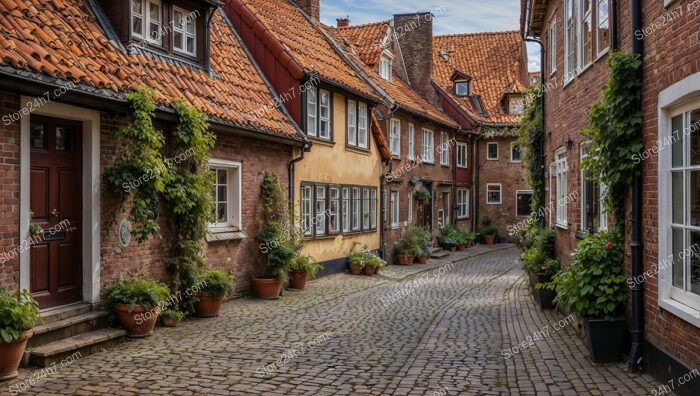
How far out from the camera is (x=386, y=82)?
2645 cm

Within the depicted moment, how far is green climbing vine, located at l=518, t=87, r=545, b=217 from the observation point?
16484 mm

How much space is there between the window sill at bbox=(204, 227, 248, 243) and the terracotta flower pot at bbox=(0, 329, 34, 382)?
5206 mm

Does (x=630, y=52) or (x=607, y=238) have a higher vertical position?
(x=630, y=52)

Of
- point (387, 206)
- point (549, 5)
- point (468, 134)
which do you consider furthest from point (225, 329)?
point (468, 134)

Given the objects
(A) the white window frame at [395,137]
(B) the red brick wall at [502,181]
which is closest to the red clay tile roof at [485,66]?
(B) the red brick wall at [502,181]

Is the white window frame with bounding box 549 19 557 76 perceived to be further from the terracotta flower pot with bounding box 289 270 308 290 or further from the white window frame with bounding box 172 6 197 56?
the white window frame with bounding box 172 6 197 56

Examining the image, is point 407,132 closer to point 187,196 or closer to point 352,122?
point 352,122

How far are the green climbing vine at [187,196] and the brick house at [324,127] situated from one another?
5.05m

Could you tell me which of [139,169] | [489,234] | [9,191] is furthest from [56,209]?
[489,234]

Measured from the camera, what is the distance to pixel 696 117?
644 centimetres

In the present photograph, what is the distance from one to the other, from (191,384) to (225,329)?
3259mm

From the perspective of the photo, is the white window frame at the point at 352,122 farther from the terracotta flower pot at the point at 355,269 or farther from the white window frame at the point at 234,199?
the white window frame at the point at 234,199

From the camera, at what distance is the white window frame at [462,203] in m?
34.5

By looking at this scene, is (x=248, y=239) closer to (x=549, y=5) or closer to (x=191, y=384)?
(x=191, y=384)
